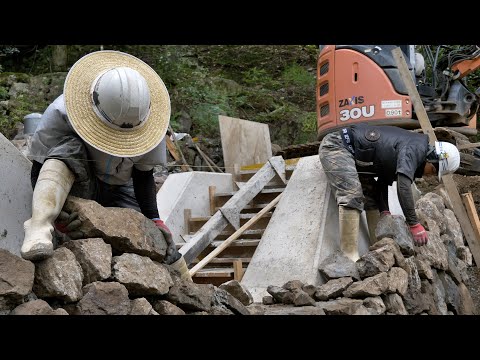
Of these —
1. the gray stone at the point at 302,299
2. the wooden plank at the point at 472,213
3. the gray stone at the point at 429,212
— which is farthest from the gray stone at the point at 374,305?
the wooden plank at the point at 472,213

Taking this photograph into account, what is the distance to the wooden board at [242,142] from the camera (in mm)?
8047

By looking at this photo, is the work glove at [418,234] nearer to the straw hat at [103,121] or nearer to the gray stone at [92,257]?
the straw hat at [103,121]

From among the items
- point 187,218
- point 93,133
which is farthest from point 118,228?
point 187,218

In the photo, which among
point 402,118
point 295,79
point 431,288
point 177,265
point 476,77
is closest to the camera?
point 177,265

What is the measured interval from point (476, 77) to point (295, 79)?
336 centimetres

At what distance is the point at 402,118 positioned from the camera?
712cm

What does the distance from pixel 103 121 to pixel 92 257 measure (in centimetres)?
70

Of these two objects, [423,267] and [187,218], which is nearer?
[423,267]

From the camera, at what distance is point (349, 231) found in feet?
17.3

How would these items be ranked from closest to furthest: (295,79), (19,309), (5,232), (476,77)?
(19,309) < (5,232) < (476,77) < (295,79)

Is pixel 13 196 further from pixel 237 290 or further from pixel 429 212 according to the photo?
pixel 429 212

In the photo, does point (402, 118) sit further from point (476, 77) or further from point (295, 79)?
point (295, 79)
